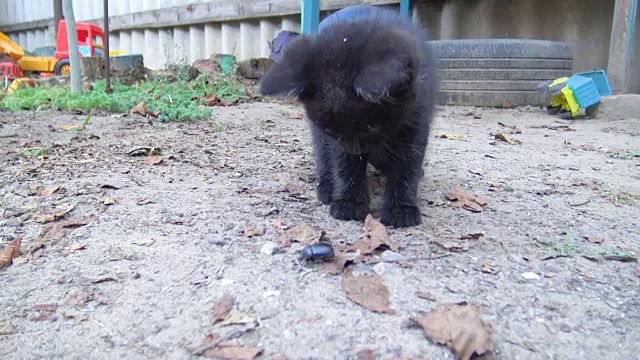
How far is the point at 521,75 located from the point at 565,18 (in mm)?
1181

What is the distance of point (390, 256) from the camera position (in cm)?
187

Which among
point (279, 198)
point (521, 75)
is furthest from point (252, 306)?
point (521, 75)

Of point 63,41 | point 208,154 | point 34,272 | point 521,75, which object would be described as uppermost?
point 63,41

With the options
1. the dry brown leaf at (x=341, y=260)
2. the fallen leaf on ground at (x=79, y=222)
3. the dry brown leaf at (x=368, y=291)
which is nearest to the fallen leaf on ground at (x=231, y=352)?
the dry brown leaf at (x=368, y=291)

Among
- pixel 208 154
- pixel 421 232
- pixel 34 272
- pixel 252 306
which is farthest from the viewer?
pixel 208 154

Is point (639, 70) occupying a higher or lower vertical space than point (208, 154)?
higher

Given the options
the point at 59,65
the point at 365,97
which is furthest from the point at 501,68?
the point at 59,65

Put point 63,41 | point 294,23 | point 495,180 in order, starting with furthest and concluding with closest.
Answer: point 63,41, point 294,23, point 495,180

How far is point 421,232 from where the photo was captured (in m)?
2.14

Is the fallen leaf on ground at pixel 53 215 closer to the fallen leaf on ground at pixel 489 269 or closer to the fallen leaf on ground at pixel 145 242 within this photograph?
the fallen leaf on ground at pixel 145 242

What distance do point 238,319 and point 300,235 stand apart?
61 cm

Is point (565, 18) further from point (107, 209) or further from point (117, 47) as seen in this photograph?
point (117, 47)

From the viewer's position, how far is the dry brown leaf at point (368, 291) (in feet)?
5.07


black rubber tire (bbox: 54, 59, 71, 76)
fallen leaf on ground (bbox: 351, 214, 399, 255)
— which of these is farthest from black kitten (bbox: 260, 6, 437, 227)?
black rubber tire (bbox: 54, 59, 71, 76)
